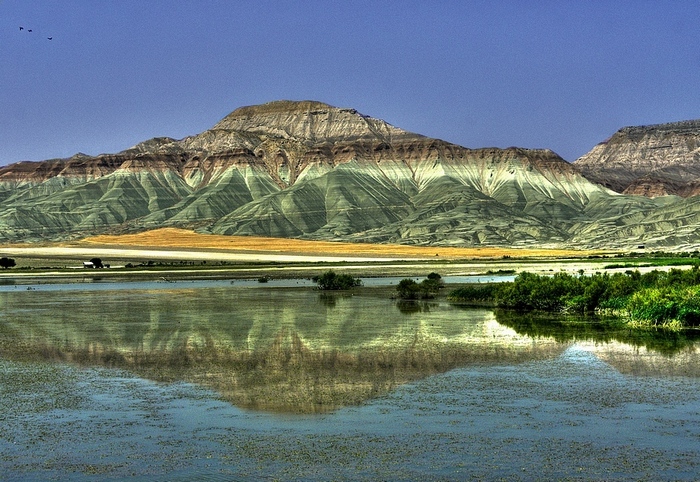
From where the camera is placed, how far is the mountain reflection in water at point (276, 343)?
2482cm

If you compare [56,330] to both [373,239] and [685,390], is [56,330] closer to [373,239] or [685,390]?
[685,390]

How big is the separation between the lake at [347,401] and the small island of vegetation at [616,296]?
273 cm

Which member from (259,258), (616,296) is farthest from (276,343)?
Result: (259,258)

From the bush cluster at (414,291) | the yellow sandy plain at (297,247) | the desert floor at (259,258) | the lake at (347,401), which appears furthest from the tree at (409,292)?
the yellow sandy plain at (297,247)

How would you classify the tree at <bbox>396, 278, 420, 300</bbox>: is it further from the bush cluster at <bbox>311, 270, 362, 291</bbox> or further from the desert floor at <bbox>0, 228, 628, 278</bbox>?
the desert floor at <bbox>0, 228, 628, 278</bbox>

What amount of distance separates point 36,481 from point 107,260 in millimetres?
106975

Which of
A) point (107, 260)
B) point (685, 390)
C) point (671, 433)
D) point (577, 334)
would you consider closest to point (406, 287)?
point (577, 334)

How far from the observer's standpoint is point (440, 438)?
18.3 m

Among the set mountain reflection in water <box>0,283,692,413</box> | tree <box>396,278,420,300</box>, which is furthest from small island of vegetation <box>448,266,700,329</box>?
mountain reflection in water <box>0,283,692,413</box>

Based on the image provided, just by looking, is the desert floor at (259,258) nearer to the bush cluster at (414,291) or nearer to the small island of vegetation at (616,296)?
the bush cluster at (414,291)

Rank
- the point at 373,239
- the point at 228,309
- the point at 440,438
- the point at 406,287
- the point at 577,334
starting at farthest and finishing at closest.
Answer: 1. the point at 373,239
2. the point at 406,287
3. the point at 228,309
4. the point at 577,334
5. the point at 440,438

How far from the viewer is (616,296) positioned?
145 feet

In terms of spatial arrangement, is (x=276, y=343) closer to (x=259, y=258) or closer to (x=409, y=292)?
(x=409, y=292)

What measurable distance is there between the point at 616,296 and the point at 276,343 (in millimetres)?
19661
